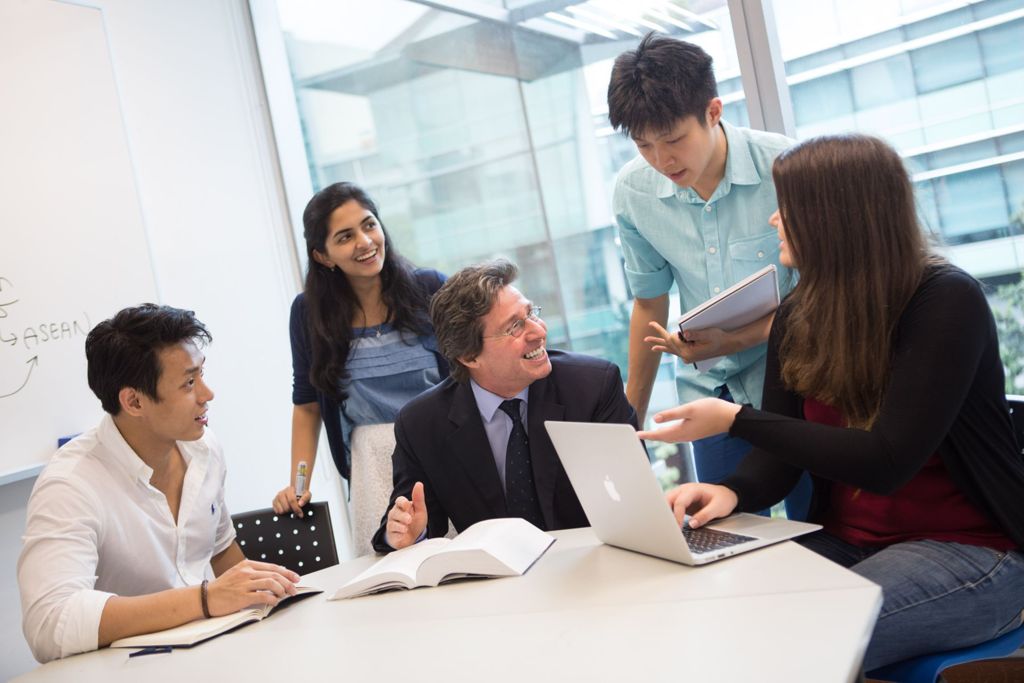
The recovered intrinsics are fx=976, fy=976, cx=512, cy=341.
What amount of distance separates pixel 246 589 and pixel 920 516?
1354 mm

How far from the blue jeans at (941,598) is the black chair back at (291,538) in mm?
1468

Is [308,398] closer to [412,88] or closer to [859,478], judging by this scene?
[412,88]

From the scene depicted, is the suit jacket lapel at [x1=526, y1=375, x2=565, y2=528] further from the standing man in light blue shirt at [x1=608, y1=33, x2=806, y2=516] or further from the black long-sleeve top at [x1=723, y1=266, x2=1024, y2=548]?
the black long-sleeve top at [x1=723, y1=266, x2=1024, y2=548]

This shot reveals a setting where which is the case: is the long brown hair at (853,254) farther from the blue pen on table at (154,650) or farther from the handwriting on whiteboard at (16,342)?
the handwriting on whiteboard at (16,342)

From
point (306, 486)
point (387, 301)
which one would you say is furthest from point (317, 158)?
point (306, 486)

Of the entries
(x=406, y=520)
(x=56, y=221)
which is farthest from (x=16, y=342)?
(x=406, y=520)

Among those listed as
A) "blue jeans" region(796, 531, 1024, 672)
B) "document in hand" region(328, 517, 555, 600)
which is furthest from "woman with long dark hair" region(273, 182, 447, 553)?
"blue jeans" region(796, 531, 1024, 672)

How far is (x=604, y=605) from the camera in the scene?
1.62m

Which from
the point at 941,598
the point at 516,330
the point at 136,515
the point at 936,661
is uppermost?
the point at 516,330

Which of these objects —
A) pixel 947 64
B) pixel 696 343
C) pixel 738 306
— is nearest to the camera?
pixel 738 306

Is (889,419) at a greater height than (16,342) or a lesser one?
lesser

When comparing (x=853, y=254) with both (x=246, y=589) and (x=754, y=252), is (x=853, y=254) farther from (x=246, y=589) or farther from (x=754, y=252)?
(x=246, y=589)

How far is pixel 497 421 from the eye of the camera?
2.46m

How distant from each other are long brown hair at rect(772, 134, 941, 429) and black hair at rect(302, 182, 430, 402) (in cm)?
141
